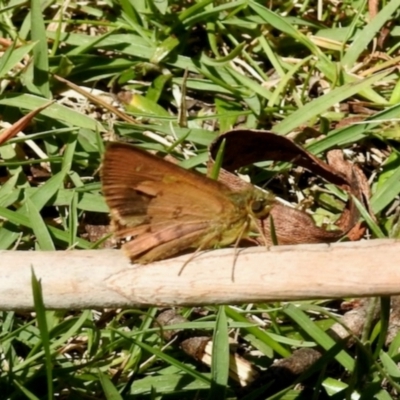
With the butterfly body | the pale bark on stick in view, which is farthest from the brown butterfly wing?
the pale bark on stick

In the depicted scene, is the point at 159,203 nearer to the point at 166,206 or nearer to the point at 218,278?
the point at 166,206

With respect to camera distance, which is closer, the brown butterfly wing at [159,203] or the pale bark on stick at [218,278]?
the pale bark on stick at [218,278]

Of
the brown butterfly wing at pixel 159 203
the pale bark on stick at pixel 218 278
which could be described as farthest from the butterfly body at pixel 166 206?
the pale bark on stick at pixel 218 278

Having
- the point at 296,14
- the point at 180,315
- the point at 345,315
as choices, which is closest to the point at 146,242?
the point at 180,315

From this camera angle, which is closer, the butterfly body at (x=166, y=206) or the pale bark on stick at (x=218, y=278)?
the pale bark on stick at (x=218, y=278)

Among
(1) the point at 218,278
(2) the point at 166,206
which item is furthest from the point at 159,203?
(1) the point at 218,278

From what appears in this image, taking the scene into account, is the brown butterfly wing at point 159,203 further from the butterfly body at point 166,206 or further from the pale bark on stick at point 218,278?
the pale bark on stick at point 218,278

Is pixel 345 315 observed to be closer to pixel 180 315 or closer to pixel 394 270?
pixel 180 315
